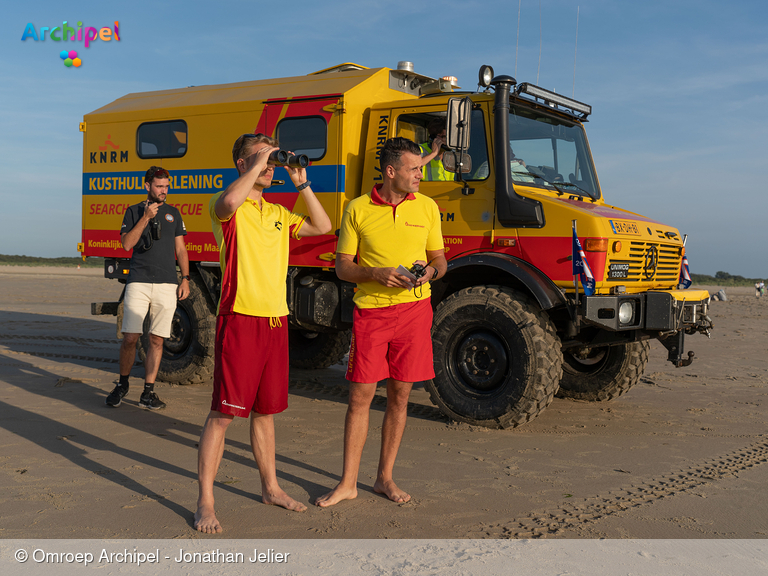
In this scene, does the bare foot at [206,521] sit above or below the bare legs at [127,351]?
below

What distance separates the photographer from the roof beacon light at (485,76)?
238 inches

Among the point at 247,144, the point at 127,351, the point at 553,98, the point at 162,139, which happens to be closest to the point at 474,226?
the point at 553,98

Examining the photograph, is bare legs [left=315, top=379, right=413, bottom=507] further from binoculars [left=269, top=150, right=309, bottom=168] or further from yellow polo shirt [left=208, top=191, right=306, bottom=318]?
binoculars [left=269, top=150, right=309, bottom=168]

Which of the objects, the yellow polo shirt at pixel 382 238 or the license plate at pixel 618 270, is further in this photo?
the license plate at pixel 618 270

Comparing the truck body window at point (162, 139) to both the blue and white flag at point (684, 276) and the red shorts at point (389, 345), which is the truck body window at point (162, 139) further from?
the blue and white flag at point (684, 276)

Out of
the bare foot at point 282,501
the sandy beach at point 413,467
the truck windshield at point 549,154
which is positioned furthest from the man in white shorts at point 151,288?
the truck windshield at point 549,154

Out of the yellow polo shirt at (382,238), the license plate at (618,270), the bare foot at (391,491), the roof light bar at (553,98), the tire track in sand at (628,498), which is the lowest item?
the tire track in sand at (628,498)

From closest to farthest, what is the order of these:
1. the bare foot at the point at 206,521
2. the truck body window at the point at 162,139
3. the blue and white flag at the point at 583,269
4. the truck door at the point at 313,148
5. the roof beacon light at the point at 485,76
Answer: the bare foot at the point at 206,521
the blue and white flag at the point at 583,269
the roof beacon light at the point at 485,76
the truck door at the point at 313,148
the truck body window at the point at 162,139

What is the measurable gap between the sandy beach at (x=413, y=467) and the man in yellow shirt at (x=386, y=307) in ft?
1.37

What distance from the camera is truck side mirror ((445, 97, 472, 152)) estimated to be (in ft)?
18.8

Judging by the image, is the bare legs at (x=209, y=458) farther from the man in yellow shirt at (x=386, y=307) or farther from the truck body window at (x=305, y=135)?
the truck body window at (x=305, y=135)

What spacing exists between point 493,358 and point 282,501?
2.69 meters

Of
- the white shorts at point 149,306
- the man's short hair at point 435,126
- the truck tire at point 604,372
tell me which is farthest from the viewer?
the truck tire at point 604,372

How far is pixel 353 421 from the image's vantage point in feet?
13.3
